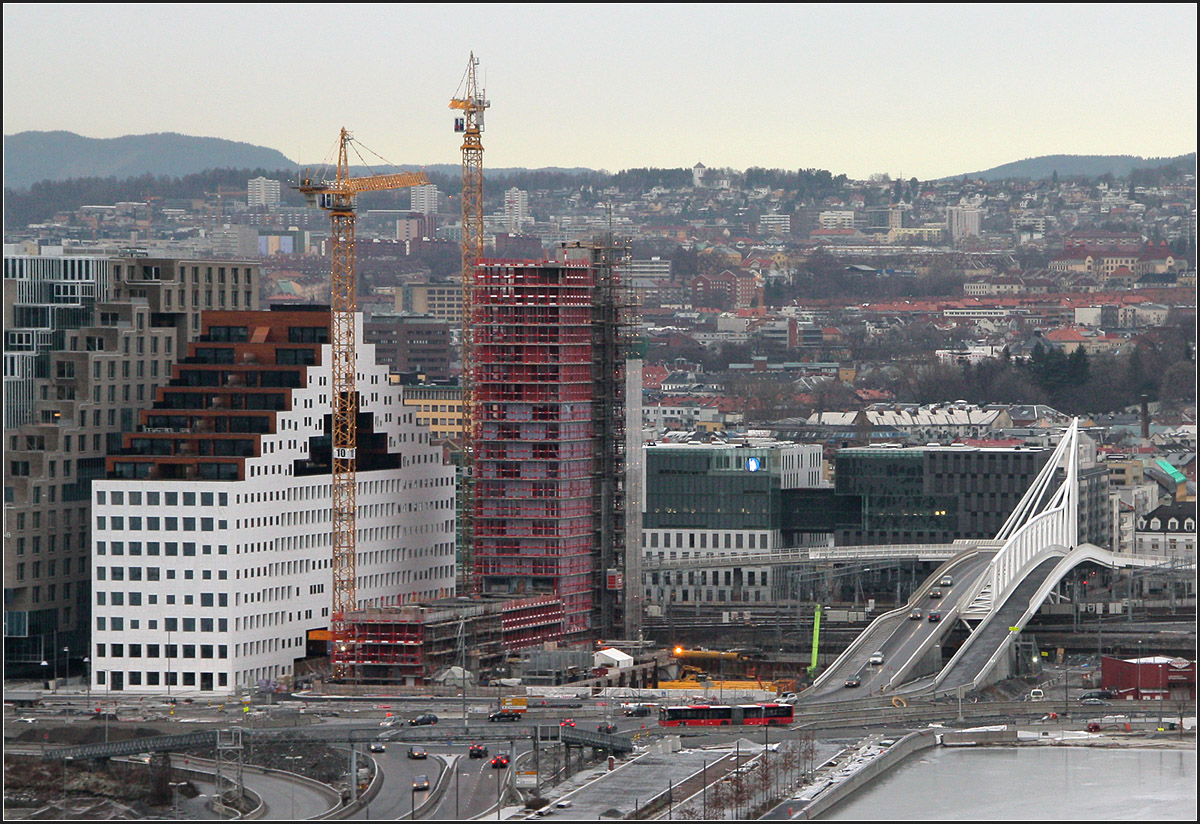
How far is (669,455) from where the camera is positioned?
142 metres

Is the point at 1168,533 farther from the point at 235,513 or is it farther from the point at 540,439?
the point at 235,513

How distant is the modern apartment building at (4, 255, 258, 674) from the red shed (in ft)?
123

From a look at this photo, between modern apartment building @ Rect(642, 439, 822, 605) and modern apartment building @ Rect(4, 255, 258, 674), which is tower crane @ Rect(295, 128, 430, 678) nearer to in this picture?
modern apartment building @ Rect(4, 255, 258, 674)

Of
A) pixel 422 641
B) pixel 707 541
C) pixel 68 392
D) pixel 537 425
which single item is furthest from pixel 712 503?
pixel 422 641

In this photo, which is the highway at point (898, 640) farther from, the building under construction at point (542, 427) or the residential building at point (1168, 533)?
the residential building at point (1168, 533)

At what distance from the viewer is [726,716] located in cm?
9306

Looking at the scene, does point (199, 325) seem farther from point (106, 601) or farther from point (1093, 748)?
point (1093, 748)

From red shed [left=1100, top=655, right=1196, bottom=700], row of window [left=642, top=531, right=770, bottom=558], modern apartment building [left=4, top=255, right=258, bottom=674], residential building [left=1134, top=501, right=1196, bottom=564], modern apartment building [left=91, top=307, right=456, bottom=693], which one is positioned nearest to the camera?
modern apartment building [left=91, top=307, right=456, bottom=693]

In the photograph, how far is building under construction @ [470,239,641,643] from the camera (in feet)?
371

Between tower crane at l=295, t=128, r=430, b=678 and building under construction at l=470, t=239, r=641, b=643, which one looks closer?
tower crane at l=295, t=128, r=430, b=678

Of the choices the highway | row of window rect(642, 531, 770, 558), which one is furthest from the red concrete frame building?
row of window rect(642, 531, 770, 558)

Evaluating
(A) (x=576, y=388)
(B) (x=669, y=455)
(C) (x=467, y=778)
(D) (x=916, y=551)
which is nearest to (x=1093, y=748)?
(C) (x=467, y=778)

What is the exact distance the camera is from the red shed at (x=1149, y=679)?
10431 cm

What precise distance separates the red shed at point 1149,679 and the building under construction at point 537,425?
21.1m
